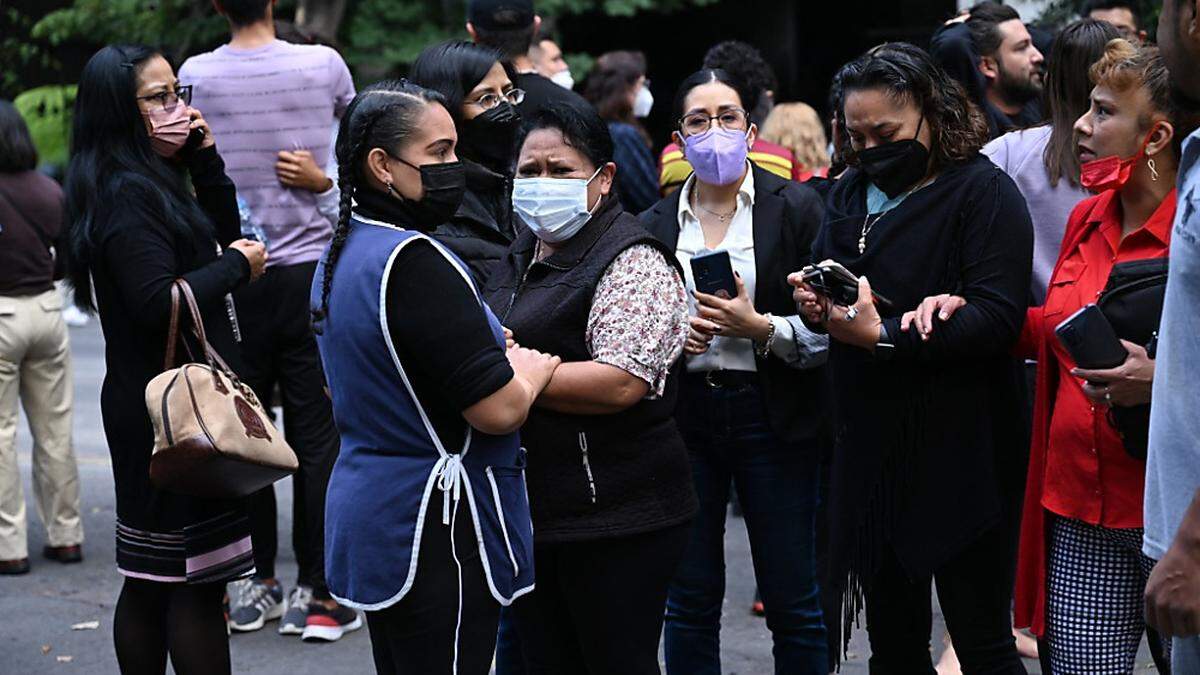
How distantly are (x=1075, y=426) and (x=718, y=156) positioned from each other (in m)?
1.48

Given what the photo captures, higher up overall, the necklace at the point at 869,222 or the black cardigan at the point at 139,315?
the necklace at the point at 869,222

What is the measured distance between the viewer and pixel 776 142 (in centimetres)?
702

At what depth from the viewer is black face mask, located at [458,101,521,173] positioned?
15.5 feet

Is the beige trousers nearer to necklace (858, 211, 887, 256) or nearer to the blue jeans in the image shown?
the blue jeans

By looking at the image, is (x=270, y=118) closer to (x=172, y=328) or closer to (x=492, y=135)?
(x=492, y=135)

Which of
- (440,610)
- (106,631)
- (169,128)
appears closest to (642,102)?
(169,128)

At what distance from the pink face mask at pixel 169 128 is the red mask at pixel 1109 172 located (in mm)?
2719

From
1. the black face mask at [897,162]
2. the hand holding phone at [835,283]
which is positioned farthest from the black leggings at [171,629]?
the black face mask at [897,162]

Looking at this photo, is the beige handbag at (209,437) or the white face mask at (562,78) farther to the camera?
the white face mask at (562,78)

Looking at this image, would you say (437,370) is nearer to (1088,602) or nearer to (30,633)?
(1088,602)

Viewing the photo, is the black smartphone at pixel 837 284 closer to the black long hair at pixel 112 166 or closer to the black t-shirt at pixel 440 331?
the black t-shirt at pixel 440 331

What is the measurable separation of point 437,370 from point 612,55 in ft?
16.5

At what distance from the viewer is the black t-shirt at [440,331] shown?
10.9 ft

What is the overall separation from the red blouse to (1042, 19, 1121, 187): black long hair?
72cm
